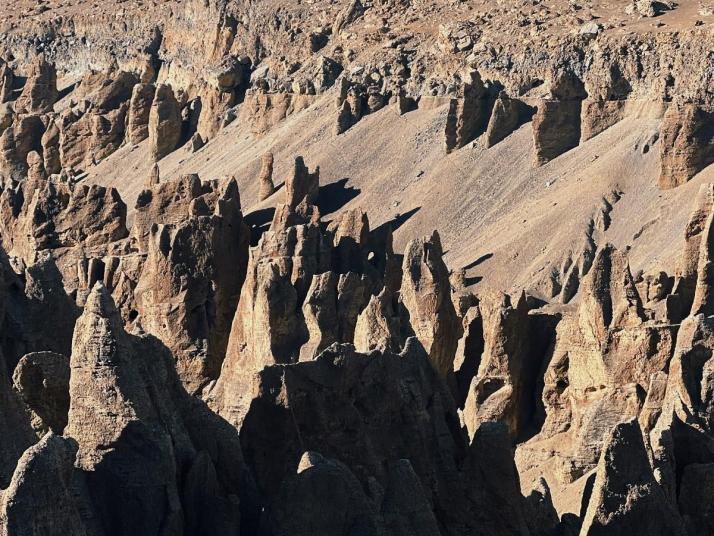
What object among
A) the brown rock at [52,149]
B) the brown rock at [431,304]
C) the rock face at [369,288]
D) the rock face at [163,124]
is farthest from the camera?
the rock face at [163,124]

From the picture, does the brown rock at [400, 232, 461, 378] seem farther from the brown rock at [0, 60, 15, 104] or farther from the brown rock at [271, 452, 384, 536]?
the brown rock at [0, 60, 15, 104]

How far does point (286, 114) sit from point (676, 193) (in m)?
48.5

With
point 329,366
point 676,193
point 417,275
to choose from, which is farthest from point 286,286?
point 676,193

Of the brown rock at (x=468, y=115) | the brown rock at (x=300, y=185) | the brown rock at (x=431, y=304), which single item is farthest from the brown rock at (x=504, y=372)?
the brown rock at (x=468, y=115)

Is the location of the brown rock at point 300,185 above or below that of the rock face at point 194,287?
below

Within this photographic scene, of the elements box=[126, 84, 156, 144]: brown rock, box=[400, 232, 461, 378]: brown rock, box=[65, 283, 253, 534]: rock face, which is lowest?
box=[400, 232, 461, 378]: brown rock

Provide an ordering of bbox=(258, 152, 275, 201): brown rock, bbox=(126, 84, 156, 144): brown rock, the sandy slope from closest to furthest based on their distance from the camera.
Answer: the sandy slope → bbox=(258, 152, 275, 201): brown rock → bbox=(126, 84, 156, 144): brown rock

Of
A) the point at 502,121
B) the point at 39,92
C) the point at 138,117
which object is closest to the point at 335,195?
the point at 502,121

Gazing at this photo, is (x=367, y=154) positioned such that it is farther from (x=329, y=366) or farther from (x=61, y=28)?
(x=329, y=366)

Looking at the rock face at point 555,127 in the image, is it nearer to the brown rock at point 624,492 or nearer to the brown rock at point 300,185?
the brown rock at point 300,185

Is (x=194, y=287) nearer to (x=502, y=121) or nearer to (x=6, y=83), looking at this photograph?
(x=502, y=121)

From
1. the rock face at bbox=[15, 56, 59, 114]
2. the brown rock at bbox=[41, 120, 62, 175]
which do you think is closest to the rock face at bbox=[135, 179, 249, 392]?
the brown rock at bbox=[41, 120, 62, 175]

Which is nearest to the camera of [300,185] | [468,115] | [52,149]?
[300,185]

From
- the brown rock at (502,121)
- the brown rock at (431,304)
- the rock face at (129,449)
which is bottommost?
the brown rock at (502,121)
